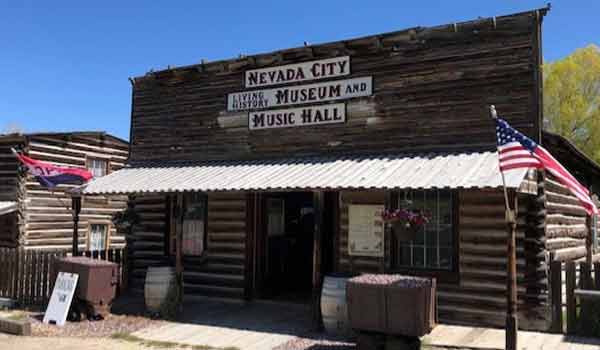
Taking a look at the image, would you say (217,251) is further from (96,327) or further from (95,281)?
(96,327)

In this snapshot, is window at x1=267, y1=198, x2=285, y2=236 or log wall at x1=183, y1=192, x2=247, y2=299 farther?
window at x1=267, y1=198, x2=285, y2=236

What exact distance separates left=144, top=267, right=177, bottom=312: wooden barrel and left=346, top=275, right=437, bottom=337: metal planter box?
14.0ft

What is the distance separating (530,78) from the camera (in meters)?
9.09

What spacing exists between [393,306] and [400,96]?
15.4 feet

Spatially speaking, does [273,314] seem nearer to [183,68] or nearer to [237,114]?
[237,114]

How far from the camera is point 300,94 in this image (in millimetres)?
11383

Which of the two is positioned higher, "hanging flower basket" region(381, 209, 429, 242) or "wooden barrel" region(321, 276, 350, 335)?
"hanging flower basket" region(381, 209, 429, 242)

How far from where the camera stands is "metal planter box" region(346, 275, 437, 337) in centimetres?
676

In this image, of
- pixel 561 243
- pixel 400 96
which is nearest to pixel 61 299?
pixel 400 96

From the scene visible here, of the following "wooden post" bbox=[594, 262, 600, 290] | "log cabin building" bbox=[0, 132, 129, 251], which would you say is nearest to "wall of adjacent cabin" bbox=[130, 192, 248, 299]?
"log cabin building" bbox=[0, 132, 129, 251]

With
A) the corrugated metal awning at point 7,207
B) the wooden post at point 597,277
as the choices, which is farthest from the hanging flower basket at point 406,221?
the corrugated metal awning at point 7,207

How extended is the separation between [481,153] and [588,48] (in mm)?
31778

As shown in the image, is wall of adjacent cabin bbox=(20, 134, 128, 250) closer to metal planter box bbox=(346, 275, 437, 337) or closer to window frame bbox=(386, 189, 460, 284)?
window frame bbox=(386, 189, 460, 284)

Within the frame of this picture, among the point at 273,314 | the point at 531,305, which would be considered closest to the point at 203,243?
the point at 273,314
